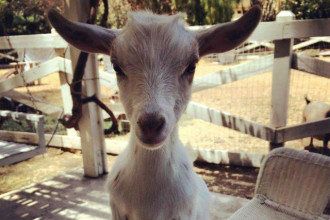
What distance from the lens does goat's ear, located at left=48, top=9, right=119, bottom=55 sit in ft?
4.75

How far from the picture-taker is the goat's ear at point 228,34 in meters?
1.40

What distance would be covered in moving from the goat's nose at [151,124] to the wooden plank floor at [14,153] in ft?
7.06

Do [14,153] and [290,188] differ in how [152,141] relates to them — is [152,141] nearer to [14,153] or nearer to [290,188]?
[290,188]

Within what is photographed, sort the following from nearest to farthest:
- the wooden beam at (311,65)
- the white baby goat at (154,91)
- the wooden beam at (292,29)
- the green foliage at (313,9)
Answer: the white baby goat at (154,91)
the wooden beam at (292,29)
the wooden beam at (311,65)
the green foliage at (313,9)

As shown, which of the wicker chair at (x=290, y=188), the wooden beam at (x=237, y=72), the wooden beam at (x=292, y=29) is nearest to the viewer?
Answer: the wicker chair at (x=290, y=188)

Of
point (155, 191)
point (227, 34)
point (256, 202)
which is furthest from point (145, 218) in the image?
point (256, 202)

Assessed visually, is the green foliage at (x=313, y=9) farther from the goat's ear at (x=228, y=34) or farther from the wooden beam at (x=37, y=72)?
the wooden beam at (x=37, y=72)

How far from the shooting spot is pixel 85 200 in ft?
10.1

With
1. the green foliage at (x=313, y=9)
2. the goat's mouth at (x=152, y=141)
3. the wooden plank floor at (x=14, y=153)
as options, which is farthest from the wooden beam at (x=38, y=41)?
the green foliage at (x=313, y=9)

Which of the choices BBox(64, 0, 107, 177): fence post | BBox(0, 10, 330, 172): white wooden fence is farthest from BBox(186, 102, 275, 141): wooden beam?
BBox(64, 0, 107, 177): fence post

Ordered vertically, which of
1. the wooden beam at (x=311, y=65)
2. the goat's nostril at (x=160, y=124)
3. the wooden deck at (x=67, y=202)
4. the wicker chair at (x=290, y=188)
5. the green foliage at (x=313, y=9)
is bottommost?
the wooden deck at (x=67, y=202)

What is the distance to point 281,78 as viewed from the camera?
2.99 m

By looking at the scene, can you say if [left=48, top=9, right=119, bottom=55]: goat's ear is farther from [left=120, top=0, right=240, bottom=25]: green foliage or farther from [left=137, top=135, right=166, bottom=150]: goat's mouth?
[left=120, top=0, right=240, bottom=25]: green foliage

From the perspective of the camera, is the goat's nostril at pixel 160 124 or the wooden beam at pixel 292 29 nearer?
the goat's nostril at pixel 160 124
